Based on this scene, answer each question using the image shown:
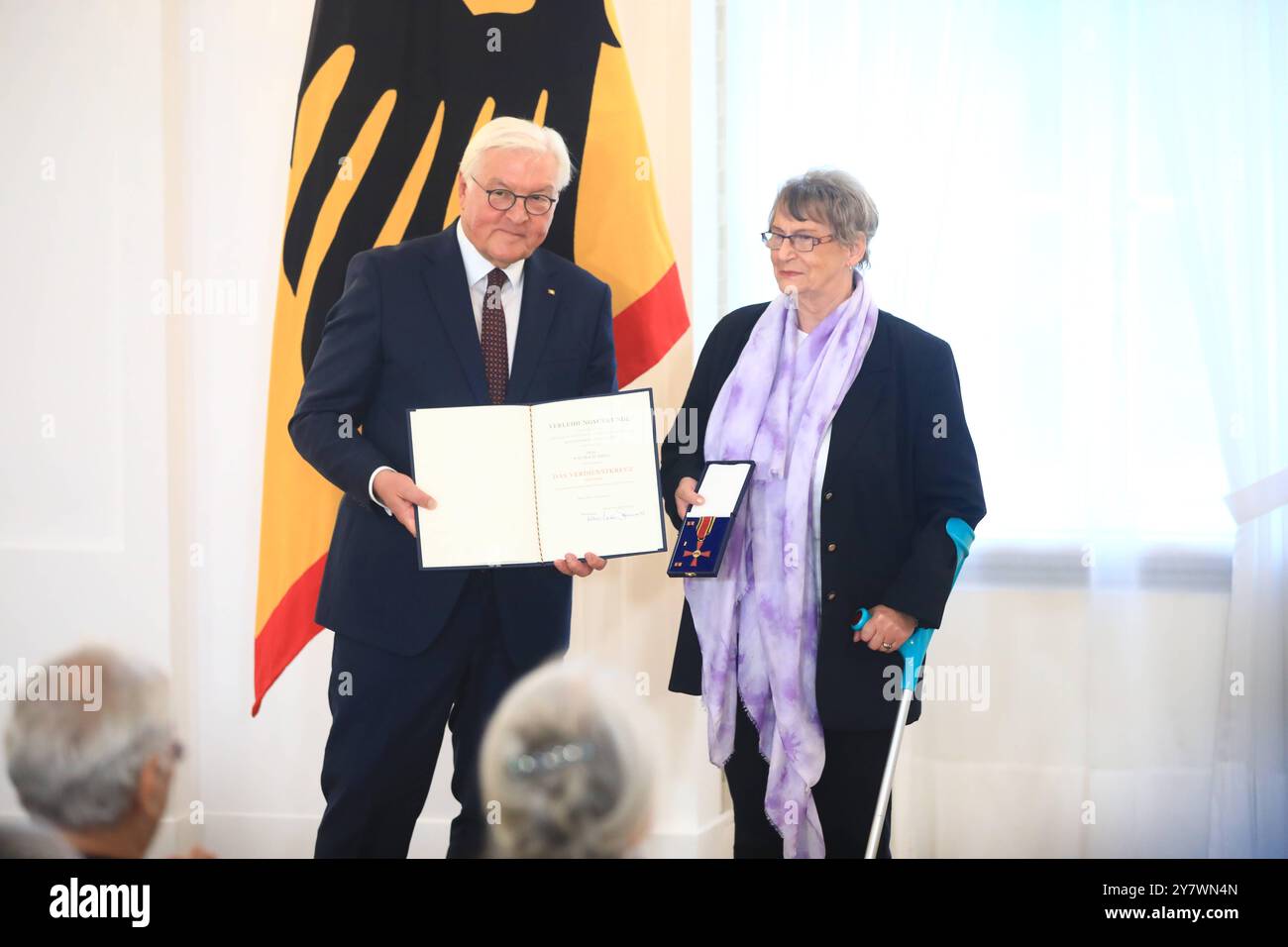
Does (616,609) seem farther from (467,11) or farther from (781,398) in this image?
(467,11)

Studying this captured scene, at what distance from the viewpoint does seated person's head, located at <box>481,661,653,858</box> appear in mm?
3033

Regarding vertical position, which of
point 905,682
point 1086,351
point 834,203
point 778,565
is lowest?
point 905,682

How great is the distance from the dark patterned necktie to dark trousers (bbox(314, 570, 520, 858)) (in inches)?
17.7

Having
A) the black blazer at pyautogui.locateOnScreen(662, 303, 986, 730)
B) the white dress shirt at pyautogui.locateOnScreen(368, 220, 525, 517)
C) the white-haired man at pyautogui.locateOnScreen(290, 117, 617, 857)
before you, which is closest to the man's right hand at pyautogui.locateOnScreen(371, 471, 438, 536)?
the white-haired man at pyautogui.locateOnScreen(290, 117, 617, 857)

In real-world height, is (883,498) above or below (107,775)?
above

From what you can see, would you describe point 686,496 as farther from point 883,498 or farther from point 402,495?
point 402,495

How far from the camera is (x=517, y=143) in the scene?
2725 millimetres

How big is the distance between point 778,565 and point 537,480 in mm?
594

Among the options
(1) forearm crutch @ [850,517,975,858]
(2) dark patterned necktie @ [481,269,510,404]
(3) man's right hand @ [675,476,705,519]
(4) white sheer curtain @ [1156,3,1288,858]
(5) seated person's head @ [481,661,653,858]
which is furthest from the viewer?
(4) white sheer curtain @ [1156,3,1288,858]

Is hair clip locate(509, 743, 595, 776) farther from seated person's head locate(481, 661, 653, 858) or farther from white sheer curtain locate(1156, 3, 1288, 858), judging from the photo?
white sheer curtain locate(1156, 3, 1288, 858)

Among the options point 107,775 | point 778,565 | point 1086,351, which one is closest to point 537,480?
point 778,565

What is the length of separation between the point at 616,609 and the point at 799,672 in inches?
31.3

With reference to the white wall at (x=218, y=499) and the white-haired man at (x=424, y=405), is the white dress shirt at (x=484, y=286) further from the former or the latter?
the white wall at (x=218, y=499)
